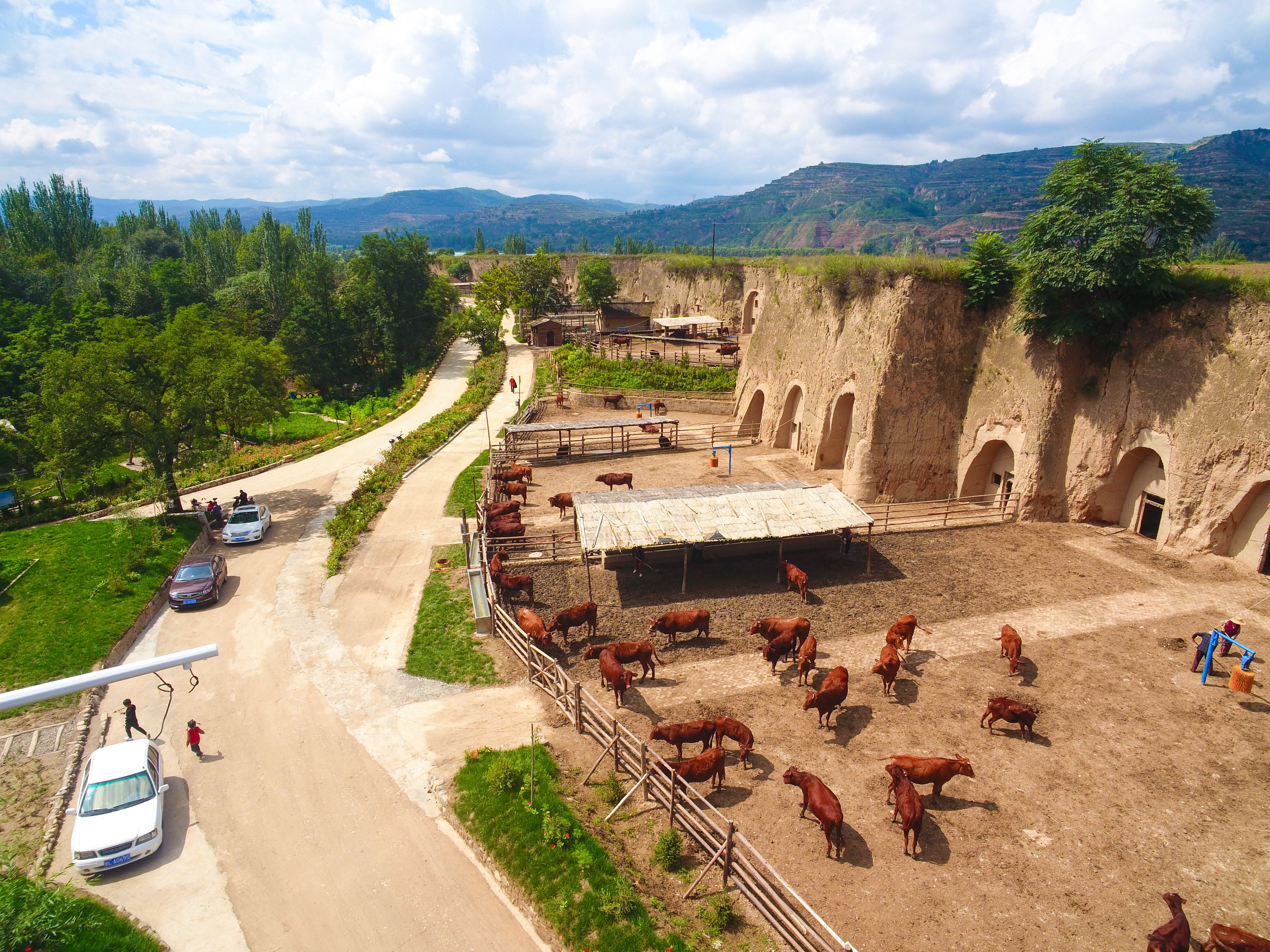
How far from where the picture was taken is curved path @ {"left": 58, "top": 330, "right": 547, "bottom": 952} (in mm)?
11391

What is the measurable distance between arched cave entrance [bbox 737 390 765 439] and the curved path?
2177 centimetres

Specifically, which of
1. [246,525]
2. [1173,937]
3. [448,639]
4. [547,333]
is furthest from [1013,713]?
[547,333]

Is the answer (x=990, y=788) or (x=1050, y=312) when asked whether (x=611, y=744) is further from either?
(x=1050, y=312)

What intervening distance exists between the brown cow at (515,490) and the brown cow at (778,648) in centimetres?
1537

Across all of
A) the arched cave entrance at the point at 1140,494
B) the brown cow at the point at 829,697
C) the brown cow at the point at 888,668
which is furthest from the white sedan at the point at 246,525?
the arched cave entrance at the point at 1140,494

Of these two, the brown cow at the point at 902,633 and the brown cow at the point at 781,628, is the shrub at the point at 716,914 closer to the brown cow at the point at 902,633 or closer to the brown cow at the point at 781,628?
the brown cow at the point at 781,628

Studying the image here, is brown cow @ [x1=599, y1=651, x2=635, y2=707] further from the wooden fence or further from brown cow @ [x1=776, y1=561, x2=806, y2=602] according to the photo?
brown cow @ [x1=776, y1=561, x2=806, y2=602]

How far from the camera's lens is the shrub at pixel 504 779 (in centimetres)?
1334

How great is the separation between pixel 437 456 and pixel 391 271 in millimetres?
36094

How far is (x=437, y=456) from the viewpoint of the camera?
38688mm

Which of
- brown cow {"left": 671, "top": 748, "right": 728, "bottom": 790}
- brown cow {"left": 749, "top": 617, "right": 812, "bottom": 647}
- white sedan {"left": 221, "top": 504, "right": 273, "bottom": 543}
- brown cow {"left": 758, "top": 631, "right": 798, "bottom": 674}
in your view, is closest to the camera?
brown cow {"left": 671, "top": 748, "right": 728, "bottom": 790}

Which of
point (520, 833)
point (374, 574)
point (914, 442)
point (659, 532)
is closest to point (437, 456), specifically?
point (374, 574)

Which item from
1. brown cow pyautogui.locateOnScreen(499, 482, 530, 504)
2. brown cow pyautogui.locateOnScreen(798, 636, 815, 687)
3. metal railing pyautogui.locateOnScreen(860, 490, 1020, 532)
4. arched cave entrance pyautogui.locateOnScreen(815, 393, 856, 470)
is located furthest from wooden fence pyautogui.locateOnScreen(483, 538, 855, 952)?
arched cave entrance pyautogui.locateOnScreen(815, 393, 856, 470)

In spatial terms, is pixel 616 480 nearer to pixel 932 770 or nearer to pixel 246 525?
pixel 246 525
